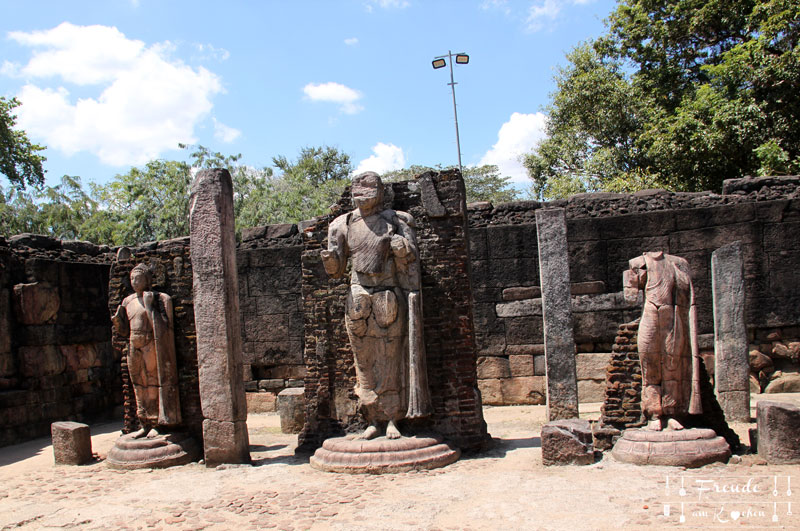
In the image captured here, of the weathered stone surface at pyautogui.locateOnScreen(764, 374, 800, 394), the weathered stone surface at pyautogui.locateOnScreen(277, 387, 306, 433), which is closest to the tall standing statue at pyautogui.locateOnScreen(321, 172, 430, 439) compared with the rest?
the weathered stone surface at pyautogui.locateOnScreen(277, 387, 306, 433)

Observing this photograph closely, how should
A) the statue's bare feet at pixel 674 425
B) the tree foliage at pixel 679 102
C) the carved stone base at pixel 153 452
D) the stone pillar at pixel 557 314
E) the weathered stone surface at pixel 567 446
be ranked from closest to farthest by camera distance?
the statue's bare feet at pixel 674 425 < the weathered stone surface at pixel 567 446 < the carved stone base at pixel 153 452 < the stone pillar at pixel 557 314 < the tree foliage at pixel 679 102

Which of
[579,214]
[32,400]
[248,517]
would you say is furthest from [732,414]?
[32,400]

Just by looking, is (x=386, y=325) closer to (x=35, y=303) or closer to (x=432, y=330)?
(x=432, y=330)

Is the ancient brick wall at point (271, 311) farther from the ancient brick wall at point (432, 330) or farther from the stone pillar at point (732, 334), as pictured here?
the stone pillar at point (732, 334)

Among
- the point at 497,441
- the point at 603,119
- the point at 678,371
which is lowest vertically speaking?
the point at 497,441

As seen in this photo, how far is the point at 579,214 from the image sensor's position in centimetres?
944

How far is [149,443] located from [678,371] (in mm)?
5300

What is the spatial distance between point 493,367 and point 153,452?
508 cm

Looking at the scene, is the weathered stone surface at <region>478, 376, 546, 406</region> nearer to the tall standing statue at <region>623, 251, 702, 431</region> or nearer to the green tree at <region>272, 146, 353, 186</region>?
the tall standing statue at <region>623, 251, 702, 431</region>

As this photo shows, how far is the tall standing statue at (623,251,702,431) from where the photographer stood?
18.1 feet

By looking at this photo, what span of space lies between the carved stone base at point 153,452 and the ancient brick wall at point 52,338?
337 centimetres

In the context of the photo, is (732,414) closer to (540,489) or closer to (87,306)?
(540,489)

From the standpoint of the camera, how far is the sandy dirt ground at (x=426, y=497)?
14.1 ft

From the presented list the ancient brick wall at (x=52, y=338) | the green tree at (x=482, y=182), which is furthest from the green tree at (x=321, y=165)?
the ancient brick wall at (x=52, y=338)
